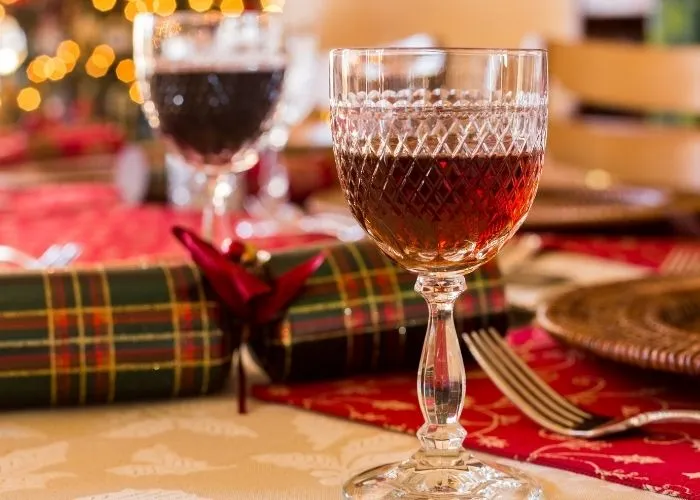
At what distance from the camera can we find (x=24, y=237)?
1588mm

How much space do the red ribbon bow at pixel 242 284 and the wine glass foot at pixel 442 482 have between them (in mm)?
203

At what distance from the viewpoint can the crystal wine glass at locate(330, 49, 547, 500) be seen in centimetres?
68

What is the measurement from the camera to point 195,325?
0.88 m

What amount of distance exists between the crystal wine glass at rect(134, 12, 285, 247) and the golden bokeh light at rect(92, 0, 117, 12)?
5990 mm

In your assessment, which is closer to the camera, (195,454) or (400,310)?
(195,454)

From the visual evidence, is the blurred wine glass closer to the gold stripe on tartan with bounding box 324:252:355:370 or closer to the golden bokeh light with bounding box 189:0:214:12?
the gold stripe on tartan with bounding box 324:252:355:370

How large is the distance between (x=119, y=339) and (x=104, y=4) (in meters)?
6.33

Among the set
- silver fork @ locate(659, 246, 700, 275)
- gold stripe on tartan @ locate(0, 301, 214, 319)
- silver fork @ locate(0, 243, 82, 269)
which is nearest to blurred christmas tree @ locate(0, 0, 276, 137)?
silver fork @ locate(0, 243, 82, 269)

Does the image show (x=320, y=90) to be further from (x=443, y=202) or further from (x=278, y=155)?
(x=443, y=202)

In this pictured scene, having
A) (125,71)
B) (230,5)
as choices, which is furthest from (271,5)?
(125,71)

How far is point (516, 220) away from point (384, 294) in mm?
236

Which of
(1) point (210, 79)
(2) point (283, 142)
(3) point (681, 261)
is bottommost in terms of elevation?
(3) point (681, 261)

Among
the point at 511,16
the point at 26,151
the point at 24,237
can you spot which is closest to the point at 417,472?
the point at 24,237

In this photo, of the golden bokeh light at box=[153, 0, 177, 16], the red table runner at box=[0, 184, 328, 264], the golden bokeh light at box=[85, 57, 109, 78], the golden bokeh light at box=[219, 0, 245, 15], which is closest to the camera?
the red table runner at box=[0, 184, 328, 264]
